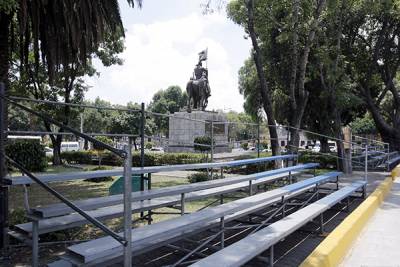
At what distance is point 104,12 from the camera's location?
7773 millimetres

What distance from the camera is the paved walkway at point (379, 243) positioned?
4770 millimetres

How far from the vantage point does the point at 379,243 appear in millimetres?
5594

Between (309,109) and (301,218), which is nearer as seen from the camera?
(301,218)

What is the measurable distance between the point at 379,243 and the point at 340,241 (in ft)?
3.78

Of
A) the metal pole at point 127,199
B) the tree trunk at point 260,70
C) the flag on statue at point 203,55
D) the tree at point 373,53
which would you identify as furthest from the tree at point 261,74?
the flag on statue at point 203,55

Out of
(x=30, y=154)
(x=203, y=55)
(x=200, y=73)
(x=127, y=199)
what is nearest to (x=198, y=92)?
(x=200, y=73)

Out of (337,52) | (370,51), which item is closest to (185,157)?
(337,52)

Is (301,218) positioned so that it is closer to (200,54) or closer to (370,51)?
(370,51)

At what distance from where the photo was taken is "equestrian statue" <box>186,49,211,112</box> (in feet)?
85.6

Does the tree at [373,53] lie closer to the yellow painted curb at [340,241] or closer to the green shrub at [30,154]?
the yellow painted curb at [340,241]

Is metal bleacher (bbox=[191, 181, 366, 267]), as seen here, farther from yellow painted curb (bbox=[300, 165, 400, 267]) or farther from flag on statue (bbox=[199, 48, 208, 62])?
flag on statue (bbox=[199, 48, 208, 62])

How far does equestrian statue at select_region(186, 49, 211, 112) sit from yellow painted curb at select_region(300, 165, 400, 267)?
1909cm

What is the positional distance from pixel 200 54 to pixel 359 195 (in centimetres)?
1843

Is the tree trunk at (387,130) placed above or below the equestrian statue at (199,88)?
below
